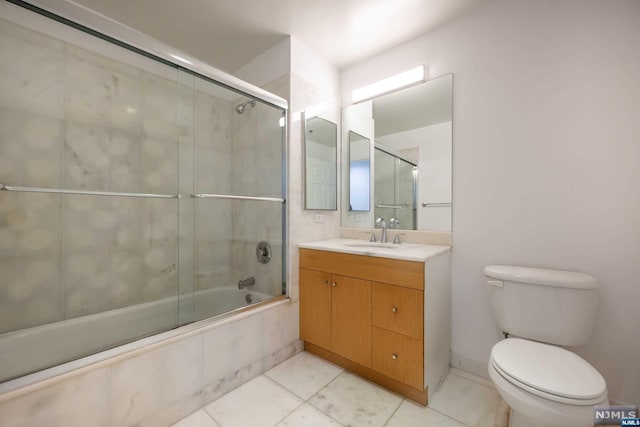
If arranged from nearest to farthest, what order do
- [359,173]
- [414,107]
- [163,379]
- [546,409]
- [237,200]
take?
[546,409] < [163,379] < [414,107] < [237,200] < [359,173]

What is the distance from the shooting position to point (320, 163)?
7.27ft

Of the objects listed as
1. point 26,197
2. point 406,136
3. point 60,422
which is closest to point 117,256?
point 26,197

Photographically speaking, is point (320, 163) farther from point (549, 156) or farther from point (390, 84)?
point (549, 156)

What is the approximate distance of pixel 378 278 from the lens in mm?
Answer: 1541

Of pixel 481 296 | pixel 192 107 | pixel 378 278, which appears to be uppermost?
pixel 192 107

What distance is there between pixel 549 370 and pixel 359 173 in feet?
5.67

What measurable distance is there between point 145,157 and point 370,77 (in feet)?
6.40

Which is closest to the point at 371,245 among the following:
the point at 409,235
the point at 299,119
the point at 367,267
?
the point at 409,235

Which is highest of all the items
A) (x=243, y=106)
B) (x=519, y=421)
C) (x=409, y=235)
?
(x=243, y=106)

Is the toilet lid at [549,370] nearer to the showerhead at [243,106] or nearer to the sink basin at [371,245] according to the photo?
the sink basin at [371,245]

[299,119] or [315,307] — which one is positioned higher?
[299,119]

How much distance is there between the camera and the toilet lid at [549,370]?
0.90 m

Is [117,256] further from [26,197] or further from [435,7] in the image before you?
[435,7]
